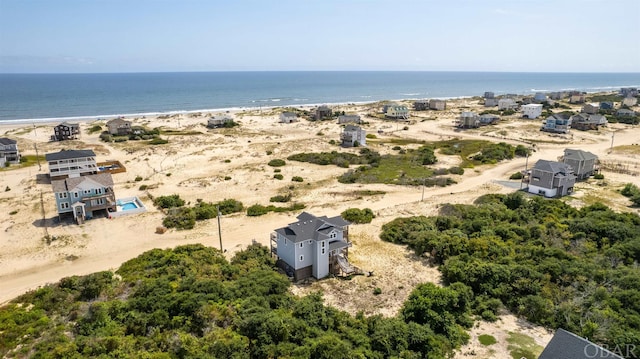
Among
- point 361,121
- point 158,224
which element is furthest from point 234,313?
point 361,121

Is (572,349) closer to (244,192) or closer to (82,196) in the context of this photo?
(244,192)

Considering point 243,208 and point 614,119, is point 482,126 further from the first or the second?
point 243,208

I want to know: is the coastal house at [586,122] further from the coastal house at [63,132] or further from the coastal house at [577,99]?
the coastal house at [63,132]

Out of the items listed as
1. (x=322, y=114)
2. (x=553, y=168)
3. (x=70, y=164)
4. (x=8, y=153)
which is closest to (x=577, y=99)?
(x=322, y=114)

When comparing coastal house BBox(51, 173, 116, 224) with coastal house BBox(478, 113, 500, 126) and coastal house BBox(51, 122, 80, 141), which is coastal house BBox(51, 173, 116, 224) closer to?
coastal house BBox(51, 122, 80, 141)

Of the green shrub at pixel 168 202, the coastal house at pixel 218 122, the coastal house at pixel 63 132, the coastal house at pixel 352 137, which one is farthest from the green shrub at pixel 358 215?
the coastal house at pixel 63 132

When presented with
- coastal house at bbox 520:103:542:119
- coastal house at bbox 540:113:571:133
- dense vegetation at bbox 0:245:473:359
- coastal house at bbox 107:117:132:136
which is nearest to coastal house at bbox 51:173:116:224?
dense vegetation at bbox 0:245:473:359
